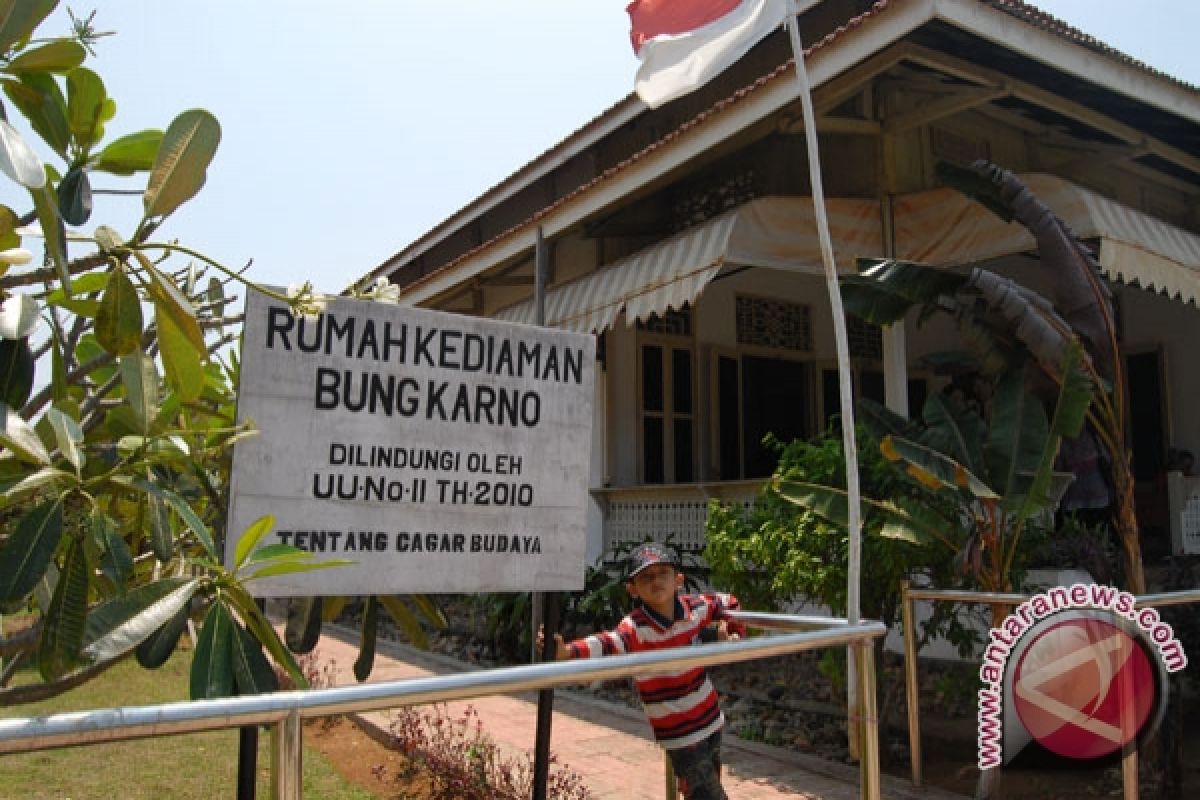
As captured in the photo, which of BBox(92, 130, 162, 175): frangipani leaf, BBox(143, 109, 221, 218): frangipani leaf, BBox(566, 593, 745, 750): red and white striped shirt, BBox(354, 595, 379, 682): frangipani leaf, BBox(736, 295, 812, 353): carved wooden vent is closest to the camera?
BBox(143, 109, 221, 218): frangipani leaf

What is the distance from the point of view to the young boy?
10.9ft

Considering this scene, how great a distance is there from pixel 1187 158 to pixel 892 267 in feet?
16.4

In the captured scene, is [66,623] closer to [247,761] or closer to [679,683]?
[247,761]

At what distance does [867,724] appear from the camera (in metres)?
2.29

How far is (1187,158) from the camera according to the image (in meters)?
8.52

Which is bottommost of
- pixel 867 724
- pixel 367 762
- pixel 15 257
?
pixel 367 762

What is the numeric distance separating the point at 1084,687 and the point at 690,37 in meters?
2.86

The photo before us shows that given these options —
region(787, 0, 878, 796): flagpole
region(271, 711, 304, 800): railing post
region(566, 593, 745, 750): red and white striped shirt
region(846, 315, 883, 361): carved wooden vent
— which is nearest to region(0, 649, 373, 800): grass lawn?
region(566, 593, 745, 750): red and white striped shirt

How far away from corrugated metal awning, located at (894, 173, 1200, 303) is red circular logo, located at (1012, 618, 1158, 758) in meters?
3.79

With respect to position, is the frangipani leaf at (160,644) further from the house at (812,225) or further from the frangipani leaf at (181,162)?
the house at (812,225)

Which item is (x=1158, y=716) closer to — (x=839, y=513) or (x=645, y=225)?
(x=839, y=513)

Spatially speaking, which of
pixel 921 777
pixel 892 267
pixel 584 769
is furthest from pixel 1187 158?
pixel 584 769

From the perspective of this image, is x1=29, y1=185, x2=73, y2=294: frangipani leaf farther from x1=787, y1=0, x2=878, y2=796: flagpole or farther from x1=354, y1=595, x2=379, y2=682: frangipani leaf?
x1=787, y1=0, x2=878, y2=796: flagpole

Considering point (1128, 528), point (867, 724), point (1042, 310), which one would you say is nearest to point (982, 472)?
point (1128, 528)
